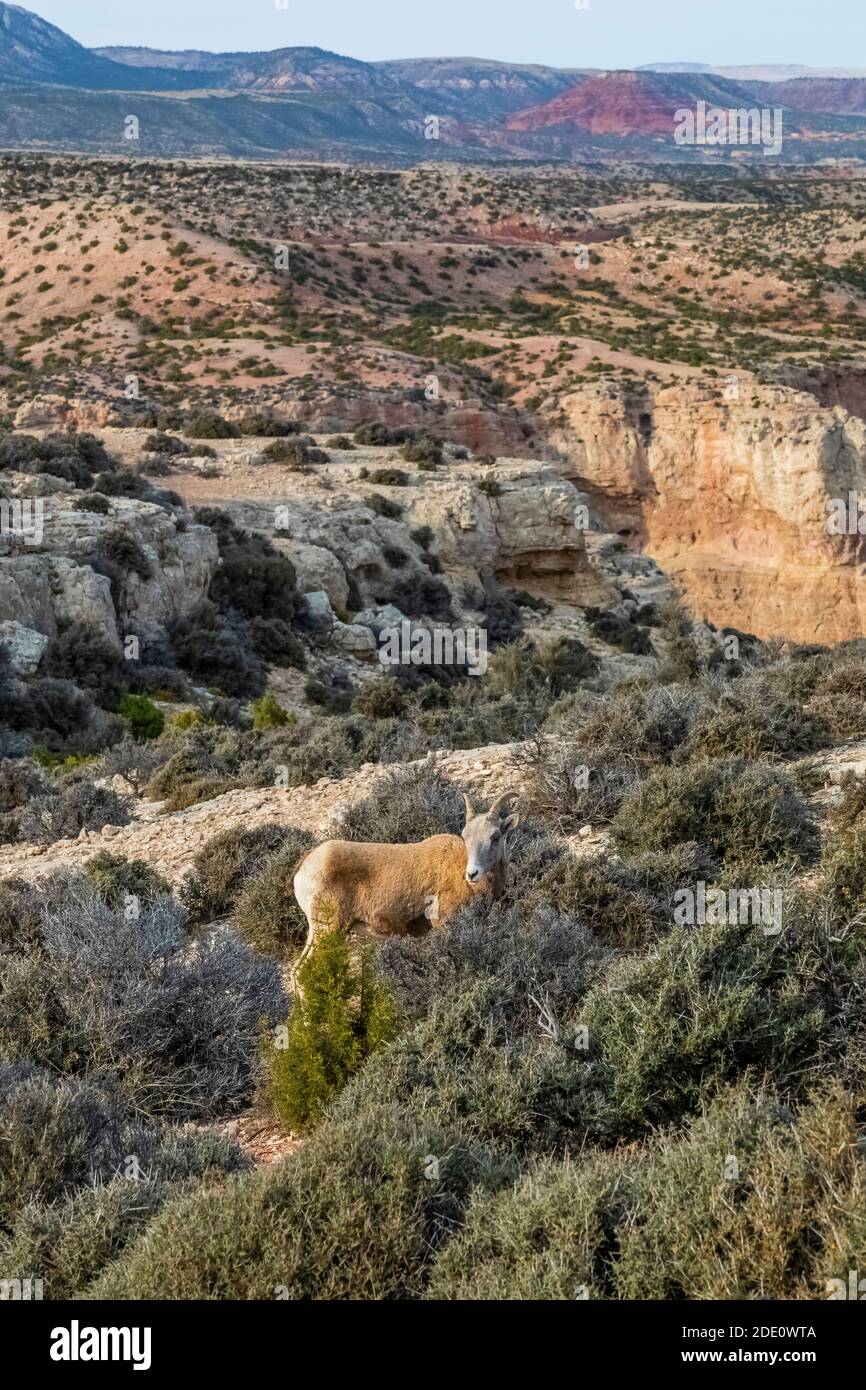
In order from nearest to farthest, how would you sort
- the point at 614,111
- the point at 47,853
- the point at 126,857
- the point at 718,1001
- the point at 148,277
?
the point at 718,1001 < the point at 126,857 < the point at 47,853 < the point at 148,277 < the point at 614,111

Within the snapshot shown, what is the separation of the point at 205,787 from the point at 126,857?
5.67 feet

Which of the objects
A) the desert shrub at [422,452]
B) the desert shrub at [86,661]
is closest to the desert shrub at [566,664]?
the desert shrub at [86,661]

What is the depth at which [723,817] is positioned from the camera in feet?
25.9

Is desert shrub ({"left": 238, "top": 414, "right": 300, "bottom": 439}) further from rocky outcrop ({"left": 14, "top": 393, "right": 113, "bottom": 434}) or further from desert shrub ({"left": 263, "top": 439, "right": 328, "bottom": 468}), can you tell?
rocky outcrop ({"left": 14, "top": 393, "right": 113, "bottom": 434})

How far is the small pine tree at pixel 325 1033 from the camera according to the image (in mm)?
5379

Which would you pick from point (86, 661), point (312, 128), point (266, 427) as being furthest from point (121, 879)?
point (312, 128)

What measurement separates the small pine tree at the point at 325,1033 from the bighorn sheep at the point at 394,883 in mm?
612

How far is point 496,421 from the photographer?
120 ft

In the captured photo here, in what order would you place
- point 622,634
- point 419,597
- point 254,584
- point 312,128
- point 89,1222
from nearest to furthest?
point 89,1222
point 254,584
point 419,597
point 622,634
point 312,128

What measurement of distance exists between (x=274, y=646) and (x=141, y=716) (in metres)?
4.25

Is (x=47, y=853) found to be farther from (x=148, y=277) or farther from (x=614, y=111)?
(x=614, y=111)

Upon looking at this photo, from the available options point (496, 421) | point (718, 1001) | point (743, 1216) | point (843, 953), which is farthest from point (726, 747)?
point (496, 421)

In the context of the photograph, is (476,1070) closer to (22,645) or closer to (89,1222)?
(89,1222)

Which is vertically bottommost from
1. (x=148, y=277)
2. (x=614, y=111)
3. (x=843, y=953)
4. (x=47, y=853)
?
(x=47, y=853)
